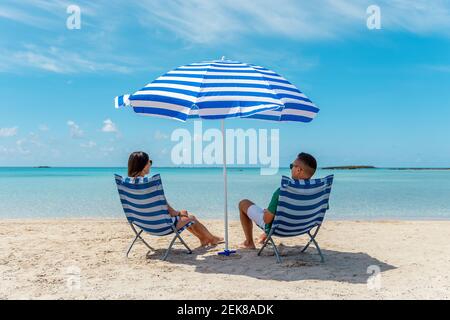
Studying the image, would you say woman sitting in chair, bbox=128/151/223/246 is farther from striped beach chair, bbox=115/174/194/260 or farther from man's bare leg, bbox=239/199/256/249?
man's bare leg, bbox=239/199/256/249

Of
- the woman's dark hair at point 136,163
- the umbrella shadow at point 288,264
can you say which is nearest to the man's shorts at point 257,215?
the umbrella shadow at point 288,264

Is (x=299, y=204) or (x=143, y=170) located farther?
(x=143, y=170)

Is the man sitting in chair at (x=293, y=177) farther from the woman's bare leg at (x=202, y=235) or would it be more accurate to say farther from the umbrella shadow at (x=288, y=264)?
the woman's bare leg at (x=202, y=235)

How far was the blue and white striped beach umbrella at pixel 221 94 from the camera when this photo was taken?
404cm

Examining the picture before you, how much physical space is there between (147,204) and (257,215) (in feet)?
3.82

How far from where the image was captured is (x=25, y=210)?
36.7 ft

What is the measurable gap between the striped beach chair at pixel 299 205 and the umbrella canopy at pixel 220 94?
0.77 m

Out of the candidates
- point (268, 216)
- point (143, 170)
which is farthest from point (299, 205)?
point (143, 170)

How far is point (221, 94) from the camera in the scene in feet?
13.7

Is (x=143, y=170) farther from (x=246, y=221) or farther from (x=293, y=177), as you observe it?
(x=293, y=177)

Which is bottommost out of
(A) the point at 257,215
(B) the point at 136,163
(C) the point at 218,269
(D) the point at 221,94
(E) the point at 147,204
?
(C) the point at 218,269

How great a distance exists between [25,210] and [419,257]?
9453mm

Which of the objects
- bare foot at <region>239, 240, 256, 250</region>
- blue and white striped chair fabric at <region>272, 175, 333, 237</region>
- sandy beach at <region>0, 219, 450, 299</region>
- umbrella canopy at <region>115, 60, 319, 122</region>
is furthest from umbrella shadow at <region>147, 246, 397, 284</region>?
umbrella canopy at <region>115, 60, 319, 122</region>
